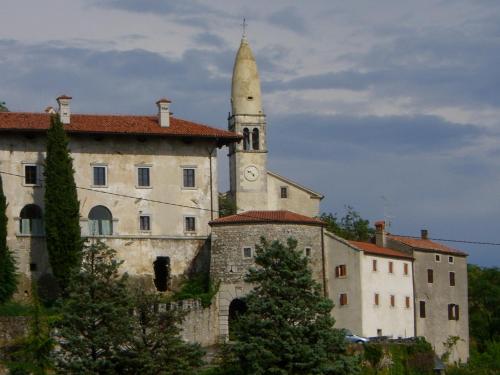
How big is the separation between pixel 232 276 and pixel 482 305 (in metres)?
27.2

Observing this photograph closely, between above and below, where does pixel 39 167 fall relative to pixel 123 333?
above

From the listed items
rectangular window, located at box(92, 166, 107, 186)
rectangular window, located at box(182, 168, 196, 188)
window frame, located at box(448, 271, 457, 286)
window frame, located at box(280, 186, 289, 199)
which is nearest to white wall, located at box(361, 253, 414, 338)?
window frame, located at box(448, 271, 457, 286)

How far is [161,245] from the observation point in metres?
89.7

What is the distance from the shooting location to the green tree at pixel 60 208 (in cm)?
8425

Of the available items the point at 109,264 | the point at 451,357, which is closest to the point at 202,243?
the point at 451,357

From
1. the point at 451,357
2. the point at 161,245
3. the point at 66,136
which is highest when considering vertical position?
the point at 66,136

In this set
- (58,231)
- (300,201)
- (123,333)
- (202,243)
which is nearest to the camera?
(123,333)

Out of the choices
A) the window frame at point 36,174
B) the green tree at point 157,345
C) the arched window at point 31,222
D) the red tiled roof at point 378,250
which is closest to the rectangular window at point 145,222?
the arched window at point 31,222

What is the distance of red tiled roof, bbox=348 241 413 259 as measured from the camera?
293 feet

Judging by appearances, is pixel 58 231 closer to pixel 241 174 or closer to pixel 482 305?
pixel 241 174

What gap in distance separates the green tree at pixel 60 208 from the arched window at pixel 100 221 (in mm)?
3336

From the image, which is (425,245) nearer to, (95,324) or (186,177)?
(186,177)

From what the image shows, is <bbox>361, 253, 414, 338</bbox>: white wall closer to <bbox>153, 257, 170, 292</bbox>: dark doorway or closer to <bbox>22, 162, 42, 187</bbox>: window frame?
<bbox>153, 257, 170, 292</bbox>: dark doorway

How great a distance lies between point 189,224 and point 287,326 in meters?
22.3
